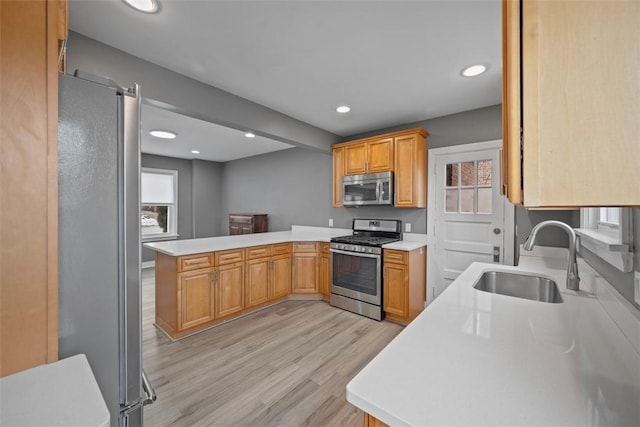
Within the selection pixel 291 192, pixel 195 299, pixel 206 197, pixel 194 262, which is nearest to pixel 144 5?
pixel 194 262

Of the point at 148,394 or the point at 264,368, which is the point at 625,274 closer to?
the point at 148,394

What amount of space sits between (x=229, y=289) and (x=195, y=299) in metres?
0.40

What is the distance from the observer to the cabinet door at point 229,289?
3.02 m

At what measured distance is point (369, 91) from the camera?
2.62 metres

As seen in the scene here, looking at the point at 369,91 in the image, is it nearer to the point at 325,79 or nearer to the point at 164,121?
the point at 325,79

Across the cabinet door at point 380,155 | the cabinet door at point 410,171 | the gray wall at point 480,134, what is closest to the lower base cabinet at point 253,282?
the cabinet door at point 410,171

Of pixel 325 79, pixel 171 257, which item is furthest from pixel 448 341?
pixel 171 257

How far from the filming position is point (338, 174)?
3.97 meters

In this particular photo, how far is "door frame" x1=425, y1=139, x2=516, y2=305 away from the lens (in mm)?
2846

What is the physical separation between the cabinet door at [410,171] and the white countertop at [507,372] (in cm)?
221

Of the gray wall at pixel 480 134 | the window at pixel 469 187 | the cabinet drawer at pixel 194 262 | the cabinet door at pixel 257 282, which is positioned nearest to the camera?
the gray wall at pixel 480 134

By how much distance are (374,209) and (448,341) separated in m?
3.03

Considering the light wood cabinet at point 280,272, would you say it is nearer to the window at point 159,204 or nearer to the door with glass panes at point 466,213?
the door with glass panes at point 466,213

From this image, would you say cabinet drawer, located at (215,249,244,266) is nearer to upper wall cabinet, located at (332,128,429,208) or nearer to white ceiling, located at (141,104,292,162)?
white ceiling, located at (141,104,292,162)
